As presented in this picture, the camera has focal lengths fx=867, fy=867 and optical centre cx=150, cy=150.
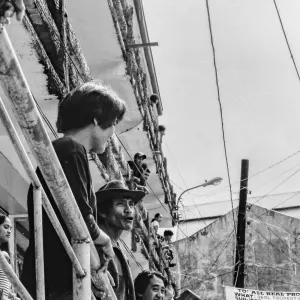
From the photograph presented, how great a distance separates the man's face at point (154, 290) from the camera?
236 inches

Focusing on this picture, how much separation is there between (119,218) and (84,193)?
122 cm

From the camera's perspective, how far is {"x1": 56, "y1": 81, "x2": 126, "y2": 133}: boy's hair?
155 inches

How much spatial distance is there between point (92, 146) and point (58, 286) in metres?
0.73

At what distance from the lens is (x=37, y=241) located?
116 inches

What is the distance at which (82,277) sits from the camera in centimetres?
338

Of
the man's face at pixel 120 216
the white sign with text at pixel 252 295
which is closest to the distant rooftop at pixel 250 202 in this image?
the white sign with text at pixel 252 295

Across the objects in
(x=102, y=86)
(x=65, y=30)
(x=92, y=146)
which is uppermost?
(x=65, y=30)

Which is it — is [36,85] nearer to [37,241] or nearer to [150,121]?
[37,241]

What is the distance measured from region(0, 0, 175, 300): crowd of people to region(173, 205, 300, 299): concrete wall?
947 inches

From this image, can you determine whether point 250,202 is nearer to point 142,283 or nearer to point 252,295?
point 252,295

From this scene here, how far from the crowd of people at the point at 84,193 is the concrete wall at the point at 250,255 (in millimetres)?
24047

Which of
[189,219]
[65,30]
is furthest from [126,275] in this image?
[189,219]

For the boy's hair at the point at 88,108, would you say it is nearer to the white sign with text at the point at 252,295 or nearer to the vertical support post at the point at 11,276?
the vertical support post at the point at 11,276

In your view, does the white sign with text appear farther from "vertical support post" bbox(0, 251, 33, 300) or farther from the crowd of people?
"vertical support post" bbox(0, 251, 33, 300)
